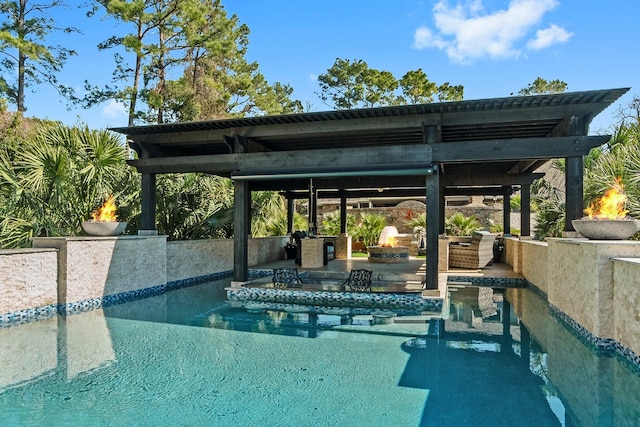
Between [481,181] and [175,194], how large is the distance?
32.9 feet

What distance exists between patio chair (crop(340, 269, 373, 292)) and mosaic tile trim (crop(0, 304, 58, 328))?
240 inches

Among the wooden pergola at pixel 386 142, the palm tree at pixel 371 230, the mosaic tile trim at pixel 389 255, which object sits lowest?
the mosaic tile trim at pixel 389 255

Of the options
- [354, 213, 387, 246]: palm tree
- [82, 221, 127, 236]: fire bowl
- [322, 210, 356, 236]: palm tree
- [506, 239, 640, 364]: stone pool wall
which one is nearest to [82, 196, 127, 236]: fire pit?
[82, 221, 127, 236]: fire bowl

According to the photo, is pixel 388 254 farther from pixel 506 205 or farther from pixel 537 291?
pixel 506 205

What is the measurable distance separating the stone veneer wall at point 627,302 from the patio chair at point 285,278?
6.66 metres

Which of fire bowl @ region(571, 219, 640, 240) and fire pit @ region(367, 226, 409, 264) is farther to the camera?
fire pit @ region(367, 226, 409, 264)

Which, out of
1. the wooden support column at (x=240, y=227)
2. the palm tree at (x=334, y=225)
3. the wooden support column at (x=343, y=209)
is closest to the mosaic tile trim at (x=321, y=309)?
the wooden support column at (x=240, y=227)

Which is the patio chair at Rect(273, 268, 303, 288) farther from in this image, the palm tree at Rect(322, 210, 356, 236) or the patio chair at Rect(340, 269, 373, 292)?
the palm tree at Rect(322, 210, 356, 236)

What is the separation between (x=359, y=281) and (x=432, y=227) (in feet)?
8.38

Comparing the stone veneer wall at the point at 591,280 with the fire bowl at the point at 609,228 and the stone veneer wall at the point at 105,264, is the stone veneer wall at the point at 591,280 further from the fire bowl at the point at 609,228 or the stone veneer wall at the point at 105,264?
the stone veneer wall at the point at 105,264

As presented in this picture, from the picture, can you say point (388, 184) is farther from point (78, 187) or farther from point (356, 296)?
point (78, 187)

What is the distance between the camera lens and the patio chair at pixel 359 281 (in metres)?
10.5

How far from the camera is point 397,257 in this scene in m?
14.5

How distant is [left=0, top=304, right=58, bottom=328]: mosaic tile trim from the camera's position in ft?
25.8
